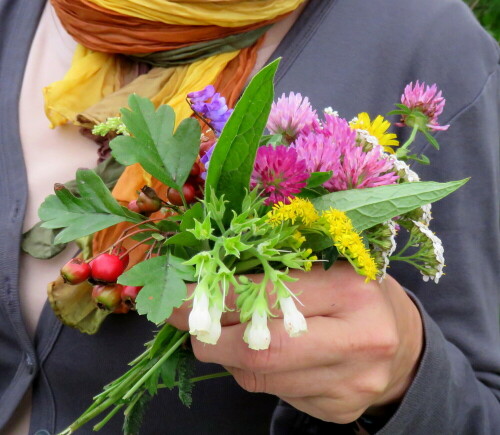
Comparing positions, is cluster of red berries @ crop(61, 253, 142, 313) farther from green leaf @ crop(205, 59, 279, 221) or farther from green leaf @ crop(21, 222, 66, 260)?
green leaf @ crop(21, 222, 66, 260)

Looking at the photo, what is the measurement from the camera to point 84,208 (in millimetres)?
561

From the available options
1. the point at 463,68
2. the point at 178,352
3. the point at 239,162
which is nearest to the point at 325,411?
the point at 178,352

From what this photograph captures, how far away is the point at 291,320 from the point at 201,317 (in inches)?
2.7

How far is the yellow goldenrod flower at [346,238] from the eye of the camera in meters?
0.47

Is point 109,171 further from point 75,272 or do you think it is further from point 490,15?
point 490,15

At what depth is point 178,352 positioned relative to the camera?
0.62 m

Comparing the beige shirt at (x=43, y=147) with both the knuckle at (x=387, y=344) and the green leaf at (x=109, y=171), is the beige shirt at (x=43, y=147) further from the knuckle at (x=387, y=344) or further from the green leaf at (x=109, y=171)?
the knuckle at (x=387, y=344)

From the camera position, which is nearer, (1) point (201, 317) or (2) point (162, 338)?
(1) point (201, 317)

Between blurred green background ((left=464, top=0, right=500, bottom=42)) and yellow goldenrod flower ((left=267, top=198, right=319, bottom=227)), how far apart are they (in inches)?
58.5

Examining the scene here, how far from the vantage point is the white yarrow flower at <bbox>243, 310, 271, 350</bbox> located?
44 cm

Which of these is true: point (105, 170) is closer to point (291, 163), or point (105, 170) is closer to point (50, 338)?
point (50, 338)

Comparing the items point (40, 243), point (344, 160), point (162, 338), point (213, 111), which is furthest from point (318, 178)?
point (40, 243)

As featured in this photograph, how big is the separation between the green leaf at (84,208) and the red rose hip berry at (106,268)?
3 centimetres

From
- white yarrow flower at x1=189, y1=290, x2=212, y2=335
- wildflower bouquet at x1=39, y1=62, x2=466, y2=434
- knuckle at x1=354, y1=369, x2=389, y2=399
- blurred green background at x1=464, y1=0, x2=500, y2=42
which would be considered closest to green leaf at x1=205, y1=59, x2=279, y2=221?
wildflower bouquet at x1=39, y1=62, x2=466, y2=434
